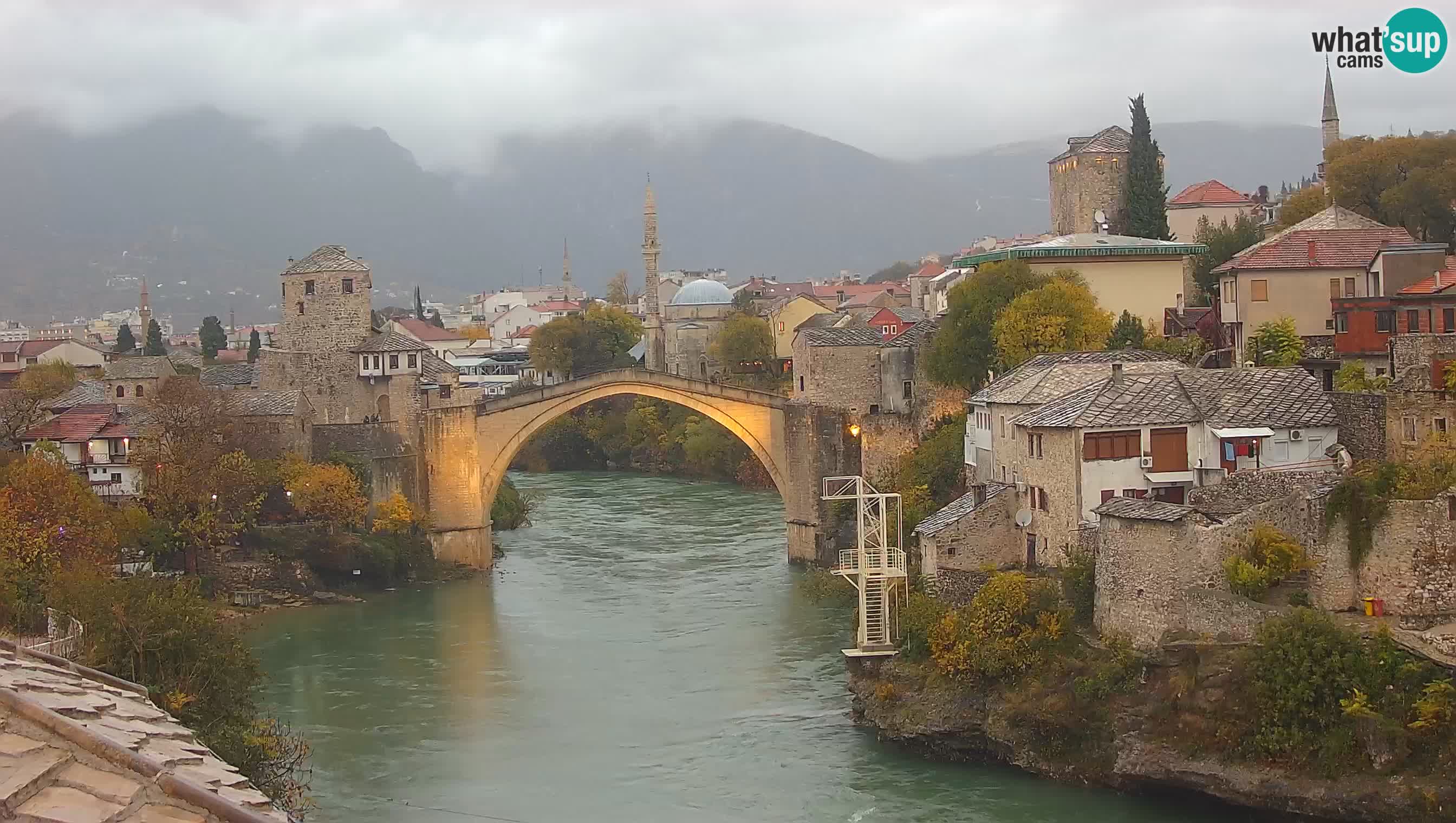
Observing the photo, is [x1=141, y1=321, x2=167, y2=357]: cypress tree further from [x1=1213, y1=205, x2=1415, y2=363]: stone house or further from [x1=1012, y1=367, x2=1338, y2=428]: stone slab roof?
[x1=1012, y1=367, x2=1338, y2=428]: stone slab roof

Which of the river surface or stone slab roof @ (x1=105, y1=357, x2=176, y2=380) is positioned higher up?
stone slab roof @ (x1=105, y1=357, x2=176, y2=380)

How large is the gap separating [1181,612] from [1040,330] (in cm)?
1559

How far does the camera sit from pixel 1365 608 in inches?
930

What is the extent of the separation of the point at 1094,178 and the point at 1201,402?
25855 mm

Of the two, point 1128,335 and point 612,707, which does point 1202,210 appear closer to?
point 1128,335

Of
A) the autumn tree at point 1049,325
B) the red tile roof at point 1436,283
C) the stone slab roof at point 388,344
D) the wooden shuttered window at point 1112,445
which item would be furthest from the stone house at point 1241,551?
the stone slab roof at point 388,344

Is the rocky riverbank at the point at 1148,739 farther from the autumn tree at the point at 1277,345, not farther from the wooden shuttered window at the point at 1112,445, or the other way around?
the autumn tree at the point at 1277,345

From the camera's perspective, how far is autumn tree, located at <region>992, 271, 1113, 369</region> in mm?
39562

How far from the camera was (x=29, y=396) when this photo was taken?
5181cm

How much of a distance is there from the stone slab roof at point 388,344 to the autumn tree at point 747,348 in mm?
27005

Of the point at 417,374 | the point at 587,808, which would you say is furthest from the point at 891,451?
the point at 587,808

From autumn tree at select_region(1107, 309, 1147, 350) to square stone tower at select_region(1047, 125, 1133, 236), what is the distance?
12.5 meters

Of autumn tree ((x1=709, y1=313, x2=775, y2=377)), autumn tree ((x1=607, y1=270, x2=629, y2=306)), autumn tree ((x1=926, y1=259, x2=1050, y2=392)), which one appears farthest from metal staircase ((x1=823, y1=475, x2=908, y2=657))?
Result: autumn tree ((x1=607, y1=270, x2=629, y2=306))

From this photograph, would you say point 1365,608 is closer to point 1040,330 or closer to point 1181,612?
point 1181,612
